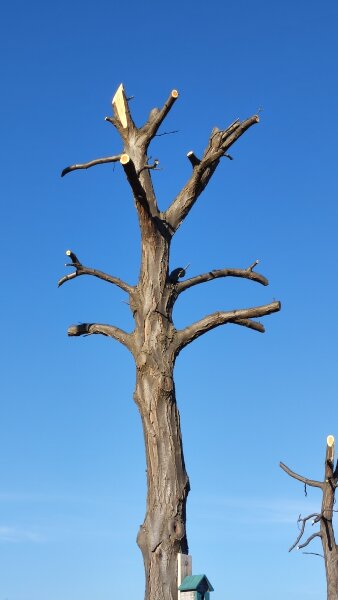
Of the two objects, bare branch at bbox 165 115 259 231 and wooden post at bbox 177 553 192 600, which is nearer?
wooden post at bbox 177 553 192 600

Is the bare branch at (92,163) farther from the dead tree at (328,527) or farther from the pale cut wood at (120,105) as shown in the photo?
the dead tree at (328,527)

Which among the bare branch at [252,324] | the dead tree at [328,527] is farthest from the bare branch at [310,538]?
the bare branch at [252,324]

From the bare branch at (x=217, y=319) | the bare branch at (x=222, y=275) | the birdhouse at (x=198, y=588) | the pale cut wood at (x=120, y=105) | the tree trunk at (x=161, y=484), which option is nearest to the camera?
the birdhouse at (x=198, y=588)

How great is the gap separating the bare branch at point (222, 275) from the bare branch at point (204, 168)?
1.90 ft

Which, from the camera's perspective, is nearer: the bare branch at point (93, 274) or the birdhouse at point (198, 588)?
the birdhouse at point (198, 588)

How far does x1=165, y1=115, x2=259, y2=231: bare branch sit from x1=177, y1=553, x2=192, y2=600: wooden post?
334 centimetres

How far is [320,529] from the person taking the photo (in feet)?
62.1

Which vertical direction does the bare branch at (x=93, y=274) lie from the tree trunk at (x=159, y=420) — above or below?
above

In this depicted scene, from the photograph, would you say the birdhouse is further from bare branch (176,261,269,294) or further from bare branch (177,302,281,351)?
bare branch (176,261,269,294)

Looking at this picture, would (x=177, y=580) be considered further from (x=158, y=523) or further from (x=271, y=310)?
(x=271, y=310)

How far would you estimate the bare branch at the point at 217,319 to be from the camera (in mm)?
9898

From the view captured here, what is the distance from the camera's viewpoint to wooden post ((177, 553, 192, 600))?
348 inches

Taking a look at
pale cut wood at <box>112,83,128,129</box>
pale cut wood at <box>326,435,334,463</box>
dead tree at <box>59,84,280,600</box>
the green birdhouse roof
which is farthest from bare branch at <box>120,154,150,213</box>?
pale cut wood at <box>326,435,334,463</box>

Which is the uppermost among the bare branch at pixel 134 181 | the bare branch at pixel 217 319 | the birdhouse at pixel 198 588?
the bare branch at pixel 134 181
